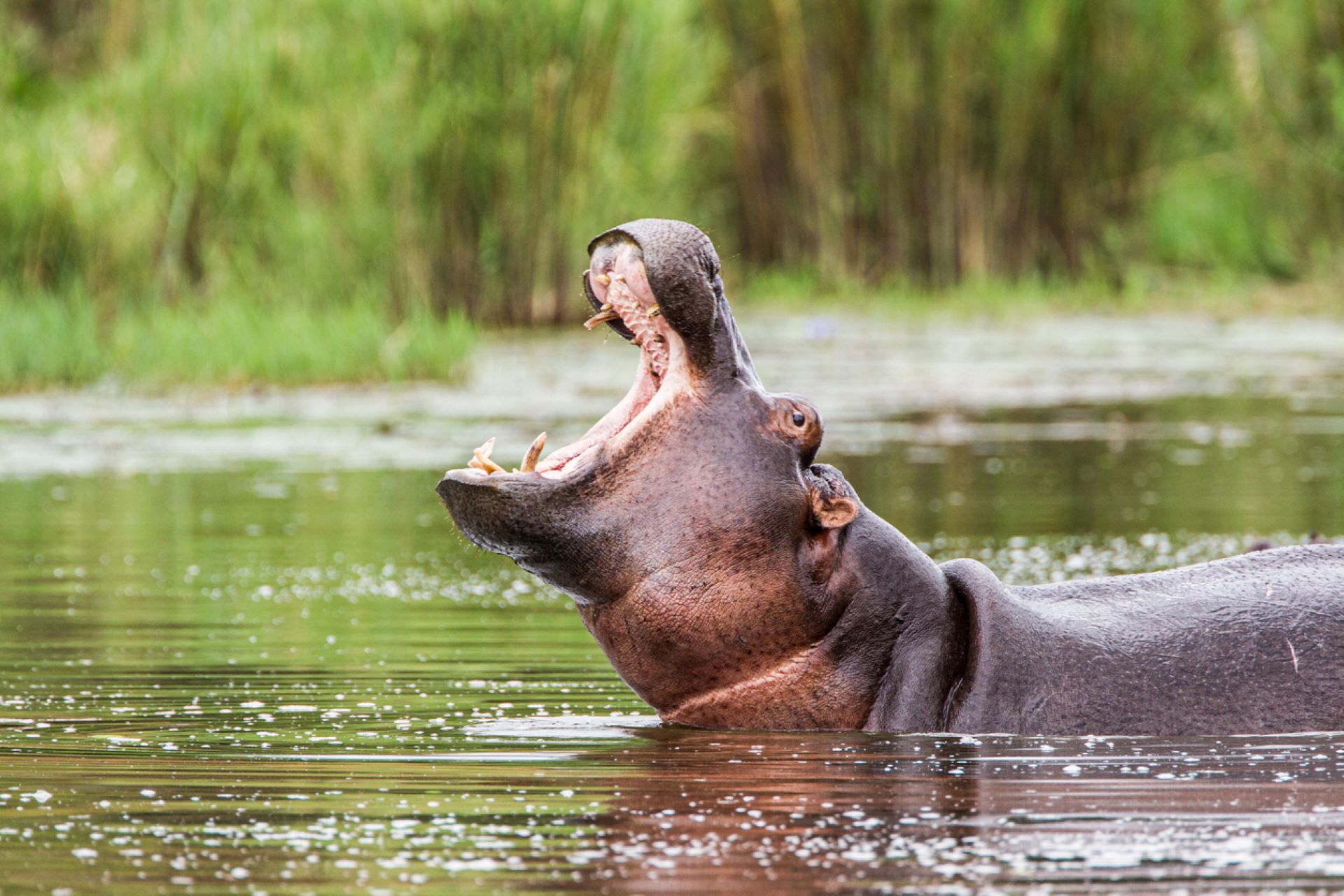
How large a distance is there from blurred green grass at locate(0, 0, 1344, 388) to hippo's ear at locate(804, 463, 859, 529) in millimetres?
8614

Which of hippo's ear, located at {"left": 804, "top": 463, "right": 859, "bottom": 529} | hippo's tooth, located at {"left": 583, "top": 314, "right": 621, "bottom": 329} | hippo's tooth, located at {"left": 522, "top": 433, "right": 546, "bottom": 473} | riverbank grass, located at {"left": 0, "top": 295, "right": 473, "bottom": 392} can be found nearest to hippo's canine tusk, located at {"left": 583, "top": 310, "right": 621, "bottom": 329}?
hippo's tooth, located at {"left": 583, "top": 314, "right": 621, "bottom": 329}

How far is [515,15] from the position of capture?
15.1 m

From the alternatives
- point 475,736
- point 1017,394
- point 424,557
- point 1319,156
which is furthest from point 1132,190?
point 475,736

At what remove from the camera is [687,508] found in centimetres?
402

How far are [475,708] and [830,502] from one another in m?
0.96

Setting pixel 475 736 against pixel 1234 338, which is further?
pixel 1234 338

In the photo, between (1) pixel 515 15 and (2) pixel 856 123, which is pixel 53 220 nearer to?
(1) pixel 515 15

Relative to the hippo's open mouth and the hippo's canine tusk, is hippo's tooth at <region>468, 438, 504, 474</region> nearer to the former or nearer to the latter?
the hippo's open mouth

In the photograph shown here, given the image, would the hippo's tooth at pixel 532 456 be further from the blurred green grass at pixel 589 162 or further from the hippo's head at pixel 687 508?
the blurred green grass at pixel 589 162

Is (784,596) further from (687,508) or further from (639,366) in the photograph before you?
(639,366)

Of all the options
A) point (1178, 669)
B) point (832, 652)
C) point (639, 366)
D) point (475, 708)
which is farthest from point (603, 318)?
point (1178, 669)

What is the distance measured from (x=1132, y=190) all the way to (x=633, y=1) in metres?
5.82

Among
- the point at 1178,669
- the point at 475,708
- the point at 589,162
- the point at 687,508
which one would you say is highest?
the point at 589,162

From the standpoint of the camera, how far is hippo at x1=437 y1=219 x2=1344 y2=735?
4.02 metres
